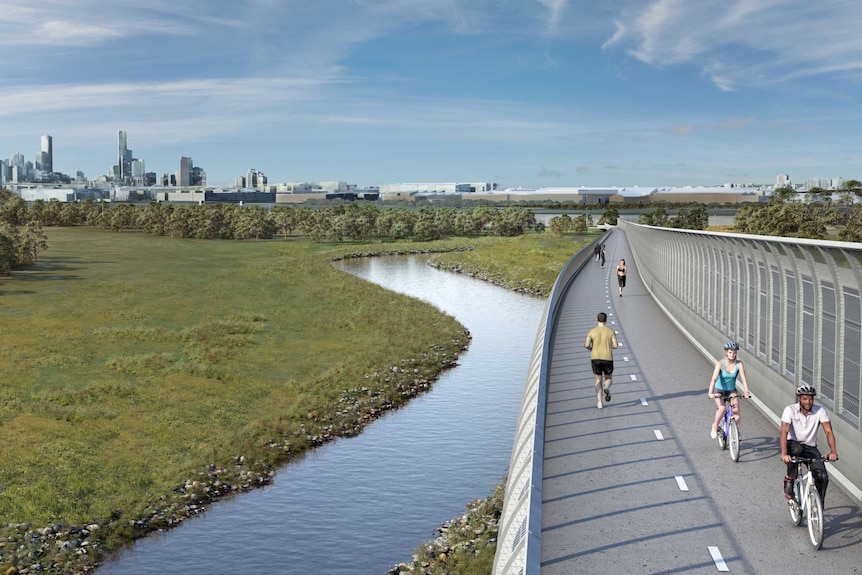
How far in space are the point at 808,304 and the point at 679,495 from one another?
5.57m

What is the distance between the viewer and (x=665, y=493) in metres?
13.5

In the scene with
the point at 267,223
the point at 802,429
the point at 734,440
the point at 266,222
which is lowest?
the point at 734,440

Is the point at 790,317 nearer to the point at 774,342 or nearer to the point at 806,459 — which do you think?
the point at 774,342

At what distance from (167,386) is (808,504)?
2929 centimetres

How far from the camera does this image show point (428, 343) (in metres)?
48.9

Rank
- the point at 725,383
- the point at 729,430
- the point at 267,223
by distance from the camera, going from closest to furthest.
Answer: the point at 729,430, the point at 725,383, the point at 267,223

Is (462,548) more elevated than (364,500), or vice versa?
(462,548)

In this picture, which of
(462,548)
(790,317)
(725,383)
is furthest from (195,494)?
(790,317)

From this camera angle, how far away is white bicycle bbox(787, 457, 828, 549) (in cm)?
1114

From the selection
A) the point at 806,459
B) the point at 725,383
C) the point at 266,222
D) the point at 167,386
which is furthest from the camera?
the point at 266,222

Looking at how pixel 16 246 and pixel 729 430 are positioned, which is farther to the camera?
pixel 16 246

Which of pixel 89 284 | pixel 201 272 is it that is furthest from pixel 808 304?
pixel 201 272

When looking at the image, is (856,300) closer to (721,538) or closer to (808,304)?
(808,304)

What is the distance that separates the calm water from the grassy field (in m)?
1.10
